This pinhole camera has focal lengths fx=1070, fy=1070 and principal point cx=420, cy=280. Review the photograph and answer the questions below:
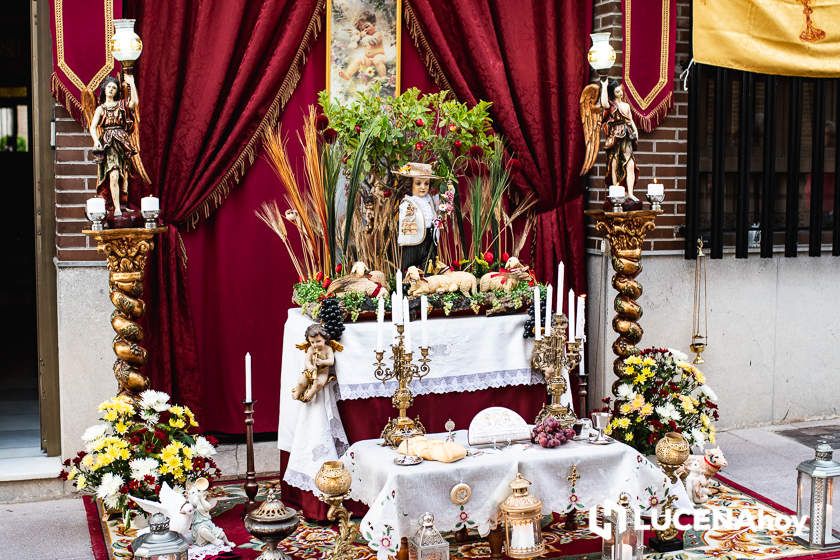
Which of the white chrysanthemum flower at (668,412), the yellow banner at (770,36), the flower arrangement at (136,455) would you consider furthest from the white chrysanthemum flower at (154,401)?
the yellow banner at (770,36)

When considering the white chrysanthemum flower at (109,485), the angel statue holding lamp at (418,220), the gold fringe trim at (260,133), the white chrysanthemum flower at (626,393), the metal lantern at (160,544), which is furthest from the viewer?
the gold fringe trim at (260,133)

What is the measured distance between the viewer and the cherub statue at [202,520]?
14.8 ft

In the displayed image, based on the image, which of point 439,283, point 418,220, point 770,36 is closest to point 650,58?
point 770,36

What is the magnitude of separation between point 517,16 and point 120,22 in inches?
90.5

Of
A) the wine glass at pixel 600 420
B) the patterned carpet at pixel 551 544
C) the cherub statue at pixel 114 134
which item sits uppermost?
the cherub statue at pixel 114 134

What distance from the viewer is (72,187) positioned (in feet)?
17.7

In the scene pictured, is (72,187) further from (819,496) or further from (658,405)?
(819,496)

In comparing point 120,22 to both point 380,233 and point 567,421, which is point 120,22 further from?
point 567,421

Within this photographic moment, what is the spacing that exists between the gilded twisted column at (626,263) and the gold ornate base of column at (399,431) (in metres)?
1.48

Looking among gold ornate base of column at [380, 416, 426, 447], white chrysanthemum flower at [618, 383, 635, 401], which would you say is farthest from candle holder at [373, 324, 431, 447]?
white chrysanthemum flower at [618, 383, 635, 401]

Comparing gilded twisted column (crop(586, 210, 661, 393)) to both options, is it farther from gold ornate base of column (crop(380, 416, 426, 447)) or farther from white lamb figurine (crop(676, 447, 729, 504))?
gold ornate base of column (crop(380, 416, 426, 447))

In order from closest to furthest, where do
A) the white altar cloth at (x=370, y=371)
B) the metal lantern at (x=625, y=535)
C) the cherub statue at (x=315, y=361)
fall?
1. the metal lantern at (x=625, y=535)
2. the cherub statue at (x=315, y=361)
3. the white altar cloth at (x=370, y=371)

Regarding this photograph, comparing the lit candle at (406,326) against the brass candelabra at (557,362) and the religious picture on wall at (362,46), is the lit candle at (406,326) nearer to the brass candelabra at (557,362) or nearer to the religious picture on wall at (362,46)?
the brass candelabra at (557,362)

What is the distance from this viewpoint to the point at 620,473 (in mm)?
4336
